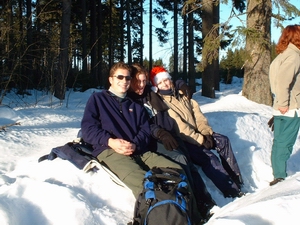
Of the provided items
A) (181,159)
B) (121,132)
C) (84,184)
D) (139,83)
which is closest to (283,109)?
(181,159)

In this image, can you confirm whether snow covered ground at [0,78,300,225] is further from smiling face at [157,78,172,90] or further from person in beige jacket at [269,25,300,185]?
smiling face at [157,78,172,90]

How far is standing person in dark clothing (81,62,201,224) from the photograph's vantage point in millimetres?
3320

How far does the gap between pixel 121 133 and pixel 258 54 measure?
6.01 metres

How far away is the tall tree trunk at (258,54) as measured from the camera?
837cm

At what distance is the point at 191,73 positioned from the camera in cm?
1834

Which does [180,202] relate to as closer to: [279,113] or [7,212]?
[7,212]

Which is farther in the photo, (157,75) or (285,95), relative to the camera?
(157,75)

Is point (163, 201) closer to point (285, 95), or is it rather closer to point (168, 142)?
Result: point (168, 142)

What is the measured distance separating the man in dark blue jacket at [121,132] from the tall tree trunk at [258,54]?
533 cm

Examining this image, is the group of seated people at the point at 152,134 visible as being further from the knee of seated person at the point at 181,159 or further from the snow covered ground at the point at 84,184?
the snow covered ground at the point at 84,184

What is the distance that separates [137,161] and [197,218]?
87 centimetres

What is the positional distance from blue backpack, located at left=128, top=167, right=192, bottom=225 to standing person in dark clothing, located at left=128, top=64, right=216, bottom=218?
641 millimetres

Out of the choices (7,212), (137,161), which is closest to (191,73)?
(137,161)

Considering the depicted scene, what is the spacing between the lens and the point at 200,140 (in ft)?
14.1
